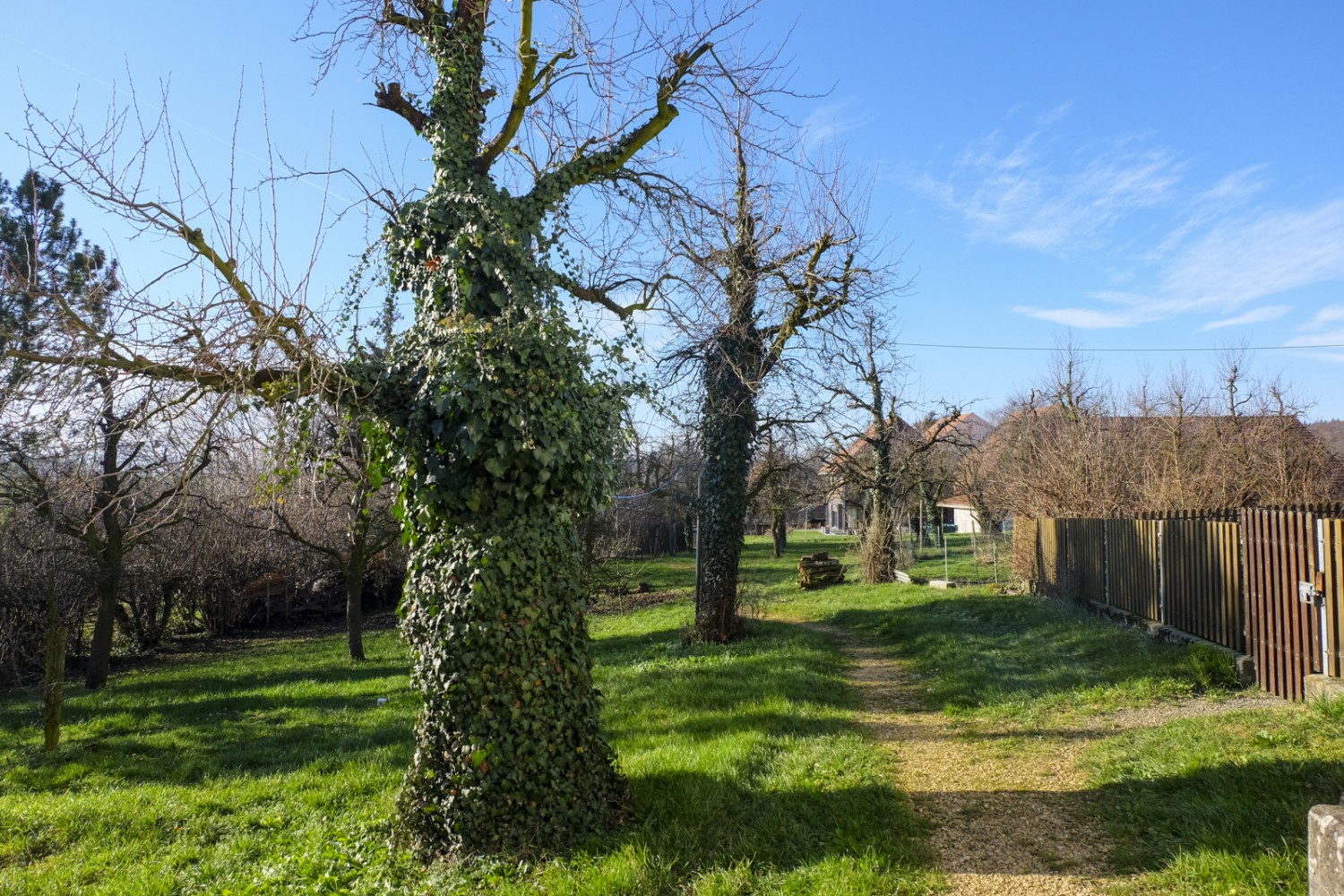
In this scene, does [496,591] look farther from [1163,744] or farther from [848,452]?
[848,452]

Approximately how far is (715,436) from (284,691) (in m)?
7.28

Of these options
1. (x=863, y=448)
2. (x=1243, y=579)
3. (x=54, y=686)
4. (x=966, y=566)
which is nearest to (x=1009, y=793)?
(x=1243, y=579)

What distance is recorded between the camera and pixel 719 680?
30.4 ft

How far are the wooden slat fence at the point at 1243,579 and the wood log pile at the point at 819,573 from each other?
28.4 ft

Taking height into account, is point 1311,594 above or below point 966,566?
above

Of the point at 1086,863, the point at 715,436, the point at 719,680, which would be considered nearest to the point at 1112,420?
the point at 715,436

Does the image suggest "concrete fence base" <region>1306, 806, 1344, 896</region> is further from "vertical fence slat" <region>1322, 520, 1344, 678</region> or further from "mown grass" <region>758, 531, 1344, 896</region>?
"vertical fence slat" <region>1322, 520, 1344, 678</region>

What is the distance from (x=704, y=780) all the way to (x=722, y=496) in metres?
7.16

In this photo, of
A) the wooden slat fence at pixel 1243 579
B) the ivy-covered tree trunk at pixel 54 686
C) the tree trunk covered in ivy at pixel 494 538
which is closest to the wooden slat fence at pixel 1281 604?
the wooden slat fence at pixel 1243 579

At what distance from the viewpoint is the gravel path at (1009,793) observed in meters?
4.29

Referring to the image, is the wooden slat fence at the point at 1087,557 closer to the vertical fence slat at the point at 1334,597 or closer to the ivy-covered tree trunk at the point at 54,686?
the vertical fence slat at the point at 1334,597

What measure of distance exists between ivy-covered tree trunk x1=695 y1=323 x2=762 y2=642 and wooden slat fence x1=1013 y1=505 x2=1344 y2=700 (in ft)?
18.3

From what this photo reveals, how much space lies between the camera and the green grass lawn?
174 inches

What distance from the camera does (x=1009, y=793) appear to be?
547cm
